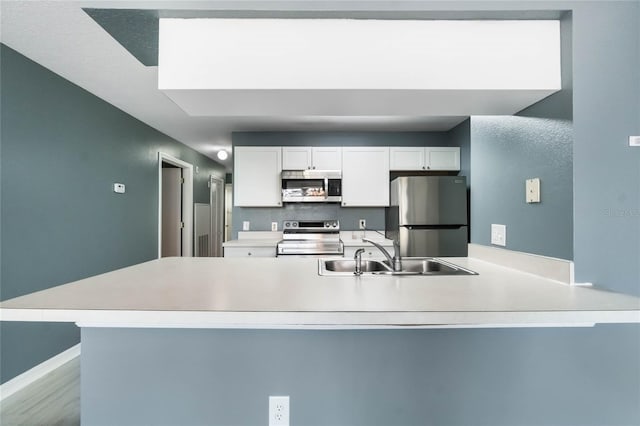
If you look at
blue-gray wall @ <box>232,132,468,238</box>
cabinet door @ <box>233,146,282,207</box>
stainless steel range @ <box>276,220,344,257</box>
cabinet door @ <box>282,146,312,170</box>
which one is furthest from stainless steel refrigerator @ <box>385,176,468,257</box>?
cabinet door @ <box>233,146,282,207</box>

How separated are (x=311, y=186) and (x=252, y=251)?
110cm

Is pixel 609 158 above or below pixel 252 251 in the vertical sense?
above

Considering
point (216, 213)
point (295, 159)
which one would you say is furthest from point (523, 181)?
point (216, 213)

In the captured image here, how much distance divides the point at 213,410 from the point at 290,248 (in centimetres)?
224

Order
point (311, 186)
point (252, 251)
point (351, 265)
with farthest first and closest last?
point (311, 186)
point (252, 251)
point (351, 265)

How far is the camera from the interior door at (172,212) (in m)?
5.09

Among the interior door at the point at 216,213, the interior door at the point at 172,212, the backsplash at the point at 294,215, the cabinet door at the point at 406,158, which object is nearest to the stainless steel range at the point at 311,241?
the backsplash at the point at 294,215

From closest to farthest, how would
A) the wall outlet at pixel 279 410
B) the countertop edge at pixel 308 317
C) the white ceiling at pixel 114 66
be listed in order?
1. the countertop edge at pixel 308 317
2. the wall outlet at pixel 279 410
3. the white ceiling at pixel 114 66

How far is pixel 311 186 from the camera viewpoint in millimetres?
3842

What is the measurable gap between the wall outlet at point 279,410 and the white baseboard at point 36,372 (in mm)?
2147

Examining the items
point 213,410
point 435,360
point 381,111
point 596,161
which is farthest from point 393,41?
point 213,410

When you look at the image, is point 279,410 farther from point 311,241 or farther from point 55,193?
point 55,193

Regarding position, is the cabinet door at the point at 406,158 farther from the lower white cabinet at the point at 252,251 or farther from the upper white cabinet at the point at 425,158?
the lower white cabinet at the point at 252,251

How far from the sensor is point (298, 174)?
3789 mm
